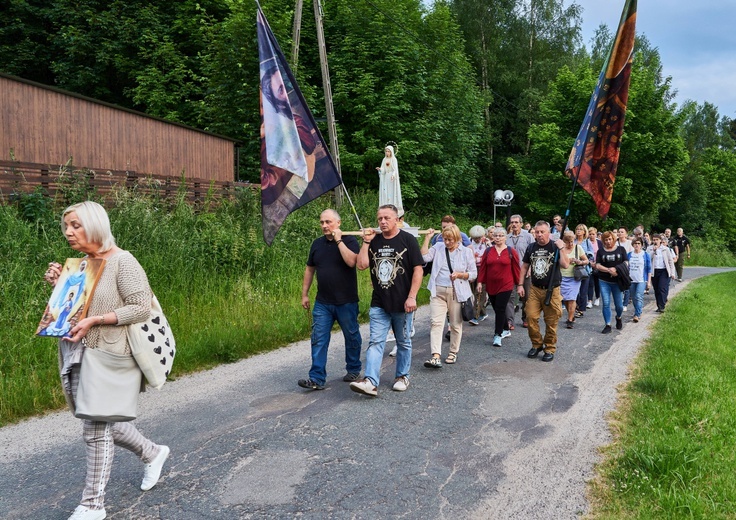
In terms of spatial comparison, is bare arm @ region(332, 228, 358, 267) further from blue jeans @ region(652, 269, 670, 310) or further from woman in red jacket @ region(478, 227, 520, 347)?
blue jeans @ region(652, 269, 670, 310)

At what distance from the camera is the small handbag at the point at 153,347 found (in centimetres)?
332

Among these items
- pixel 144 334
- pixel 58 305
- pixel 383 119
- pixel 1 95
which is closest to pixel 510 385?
pixel 144 334

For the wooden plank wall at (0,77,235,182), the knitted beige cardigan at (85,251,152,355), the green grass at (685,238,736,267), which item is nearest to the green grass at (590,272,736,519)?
the knitted beige cardigan at (85,251,152,355)

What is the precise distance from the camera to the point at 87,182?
1127cm

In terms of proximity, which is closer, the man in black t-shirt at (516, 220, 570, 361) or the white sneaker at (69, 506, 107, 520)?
the white sneaker at (69, 506, 107, 520)

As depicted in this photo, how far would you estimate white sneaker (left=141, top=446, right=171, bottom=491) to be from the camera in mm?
3646

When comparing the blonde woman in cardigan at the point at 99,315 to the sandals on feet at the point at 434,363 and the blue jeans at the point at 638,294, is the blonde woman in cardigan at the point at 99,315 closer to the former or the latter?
the sandals on feet at the point at 434,363

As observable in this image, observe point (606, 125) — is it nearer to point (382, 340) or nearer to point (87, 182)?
point (382, 340)

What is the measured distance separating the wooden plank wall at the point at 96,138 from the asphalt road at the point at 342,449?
982 centimetres

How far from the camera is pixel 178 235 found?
10.7 metres

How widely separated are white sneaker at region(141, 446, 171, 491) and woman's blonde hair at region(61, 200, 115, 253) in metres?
1.47

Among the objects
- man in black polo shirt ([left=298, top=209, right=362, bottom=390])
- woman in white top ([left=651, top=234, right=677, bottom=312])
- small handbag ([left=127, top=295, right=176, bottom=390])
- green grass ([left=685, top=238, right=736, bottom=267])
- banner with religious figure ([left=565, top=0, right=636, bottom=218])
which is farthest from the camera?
green grass ([left=685, top=238, right=736, bottom=267])

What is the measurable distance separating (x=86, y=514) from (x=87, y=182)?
377 inches

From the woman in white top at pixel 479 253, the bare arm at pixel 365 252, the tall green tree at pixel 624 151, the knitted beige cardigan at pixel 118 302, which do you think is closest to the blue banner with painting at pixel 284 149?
the bare arm at pixel 365 252
